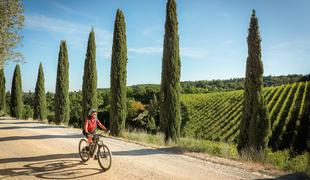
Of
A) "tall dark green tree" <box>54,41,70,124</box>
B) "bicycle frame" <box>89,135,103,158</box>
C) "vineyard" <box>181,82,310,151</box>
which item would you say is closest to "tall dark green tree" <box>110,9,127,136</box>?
"bicycle frame" <box>89,135,103,158</box>

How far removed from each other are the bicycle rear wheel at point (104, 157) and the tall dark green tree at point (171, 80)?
636 centimetres

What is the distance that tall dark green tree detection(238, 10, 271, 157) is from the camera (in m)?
13.6

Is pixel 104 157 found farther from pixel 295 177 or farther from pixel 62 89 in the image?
pixel 62 89

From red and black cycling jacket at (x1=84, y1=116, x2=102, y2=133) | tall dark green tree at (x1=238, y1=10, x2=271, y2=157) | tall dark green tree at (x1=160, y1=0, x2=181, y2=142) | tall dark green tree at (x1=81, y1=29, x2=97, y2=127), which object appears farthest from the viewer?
tall dark green tree at (x1=81, y1=29, x2=97, y2=127)

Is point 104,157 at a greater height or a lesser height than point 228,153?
greater

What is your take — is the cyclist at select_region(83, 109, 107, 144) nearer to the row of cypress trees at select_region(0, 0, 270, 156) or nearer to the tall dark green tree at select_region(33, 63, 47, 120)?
the row of cypress trees at select_region(0, 0, 270, 156)

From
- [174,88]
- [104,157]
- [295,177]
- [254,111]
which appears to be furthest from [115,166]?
[254,111]

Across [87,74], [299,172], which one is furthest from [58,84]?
[299,172]

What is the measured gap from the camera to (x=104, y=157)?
8.25 metres

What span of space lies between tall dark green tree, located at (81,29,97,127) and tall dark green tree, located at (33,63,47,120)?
14514 mm

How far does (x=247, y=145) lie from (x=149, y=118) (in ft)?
114

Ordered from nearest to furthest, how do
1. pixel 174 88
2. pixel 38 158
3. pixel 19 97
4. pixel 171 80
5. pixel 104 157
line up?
1. pixel 104 157
2. pixel 38 158
3. pixel 174 88
4. pixel 171 80
5. pixel 19 97

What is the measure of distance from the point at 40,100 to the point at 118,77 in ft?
68.9

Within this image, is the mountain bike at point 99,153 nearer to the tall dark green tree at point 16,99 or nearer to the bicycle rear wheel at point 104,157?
the bicycle rear wheel at point 104,157
